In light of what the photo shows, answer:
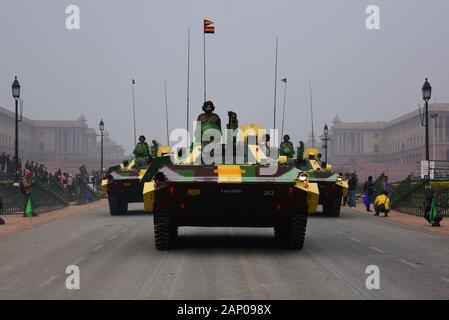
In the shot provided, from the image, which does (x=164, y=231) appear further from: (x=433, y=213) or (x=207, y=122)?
(x=433, y=213)

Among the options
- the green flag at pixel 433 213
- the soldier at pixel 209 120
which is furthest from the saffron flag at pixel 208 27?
the green flag at pixel 433 213

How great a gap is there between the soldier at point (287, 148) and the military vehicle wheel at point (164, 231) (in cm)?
1133

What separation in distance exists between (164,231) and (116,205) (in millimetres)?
13043

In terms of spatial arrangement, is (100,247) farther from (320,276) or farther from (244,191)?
(320,276)

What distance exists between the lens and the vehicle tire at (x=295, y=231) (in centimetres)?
1303

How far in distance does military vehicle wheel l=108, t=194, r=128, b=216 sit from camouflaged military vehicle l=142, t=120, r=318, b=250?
12651mm

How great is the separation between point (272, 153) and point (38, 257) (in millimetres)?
4611

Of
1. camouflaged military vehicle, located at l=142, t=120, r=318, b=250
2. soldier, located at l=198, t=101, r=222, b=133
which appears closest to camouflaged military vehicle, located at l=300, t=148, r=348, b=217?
soldier, located at l=198, t=101, r=222, b=133

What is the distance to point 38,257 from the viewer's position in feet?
42.3

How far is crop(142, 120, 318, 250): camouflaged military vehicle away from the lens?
12680 mm

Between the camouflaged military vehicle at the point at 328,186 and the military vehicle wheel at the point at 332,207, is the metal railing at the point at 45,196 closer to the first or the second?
the camouflaged military vehicle at the point at 328,186

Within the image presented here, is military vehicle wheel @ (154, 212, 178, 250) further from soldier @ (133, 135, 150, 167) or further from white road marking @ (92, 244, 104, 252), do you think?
soldier @ (133, 135, 150, 167)

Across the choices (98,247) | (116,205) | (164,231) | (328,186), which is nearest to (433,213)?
(328,186)
